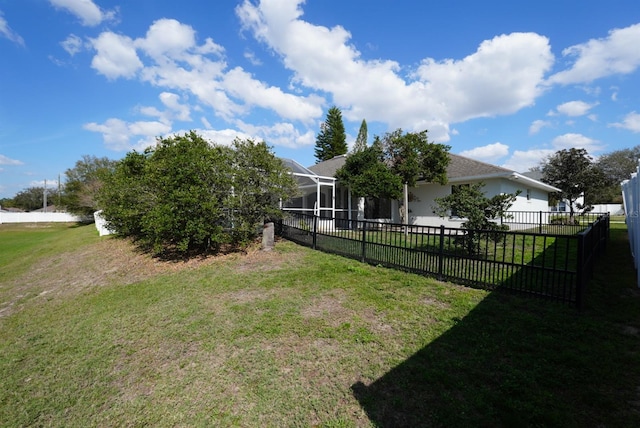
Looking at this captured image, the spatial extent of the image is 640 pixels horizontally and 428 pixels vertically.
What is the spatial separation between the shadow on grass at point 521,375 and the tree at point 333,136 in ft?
101

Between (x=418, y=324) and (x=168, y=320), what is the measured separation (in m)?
3.58

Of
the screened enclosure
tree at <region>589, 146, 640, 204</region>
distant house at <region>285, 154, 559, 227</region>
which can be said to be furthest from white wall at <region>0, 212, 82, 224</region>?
tree at <region>589, 146, 640, 204</region>

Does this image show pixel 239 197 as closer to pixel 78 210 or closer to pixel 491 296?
pixel 491 296

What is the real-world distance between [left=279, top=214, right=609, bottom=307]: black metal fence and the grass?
257 mm

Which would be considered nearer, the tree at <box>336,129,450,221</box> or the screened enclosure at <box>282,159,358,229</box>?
the tree at <box>336,129,450,221</box>

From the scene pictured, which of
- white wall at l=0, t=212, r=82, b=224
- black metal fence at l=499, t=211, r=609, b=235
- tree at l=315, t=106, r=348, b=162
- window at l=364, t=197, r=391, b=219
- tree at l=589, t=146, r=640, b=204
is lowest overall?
white wall at l=0, t=212, r=82, b=224

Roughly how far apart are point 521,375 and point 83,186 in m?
40.3

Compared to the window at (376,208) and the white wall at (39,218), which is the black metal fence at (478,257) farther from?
the white wall at (39,218)

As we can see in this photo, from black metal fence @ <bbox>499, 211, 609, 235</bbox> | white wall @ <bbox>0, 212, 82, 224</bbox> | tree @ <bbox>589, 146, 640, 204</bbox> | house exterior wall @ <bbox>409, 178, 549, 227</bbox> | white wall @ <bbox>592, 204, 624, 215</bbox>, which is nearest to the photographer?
black metal fence @ <bbox>499, 211, 609, 235</bbox>

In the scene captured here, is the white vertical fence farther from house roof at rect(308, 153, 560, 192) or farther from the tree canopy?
the tree canopy

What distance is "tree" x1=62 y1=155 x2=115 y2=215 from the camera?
29.2 meters

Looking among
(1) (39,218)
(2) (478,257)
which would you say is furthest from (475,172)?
(1) (39,218)

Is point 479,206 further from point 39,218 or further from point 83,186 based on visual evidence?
point 39,218

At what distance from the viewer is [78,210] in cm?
3316
